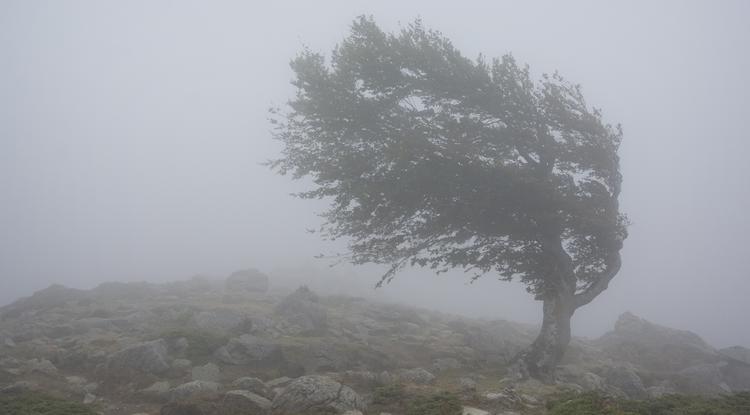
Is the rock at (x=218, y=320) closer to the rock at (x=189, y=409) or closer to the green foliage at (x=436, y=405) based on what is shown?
the rock at (x=189, y=409)

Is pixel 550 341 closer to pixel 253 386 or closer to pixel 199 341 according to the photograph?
pixel 253 386

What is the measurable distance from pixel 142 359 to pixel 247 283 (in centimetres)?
2909

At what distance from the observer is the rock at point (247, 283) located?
43.6m

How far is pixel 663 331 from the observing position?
35.8 m

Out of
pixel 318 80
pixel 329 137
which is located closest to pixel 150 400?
pixel 329 137

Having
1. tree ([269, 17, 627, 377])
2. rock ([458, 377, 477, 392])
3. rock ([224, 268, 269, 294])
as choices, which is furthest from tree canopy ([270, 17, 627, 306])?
rock ([224, 268, 269, 294])

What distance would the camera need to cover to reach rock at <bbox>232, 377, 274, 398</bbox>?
13.2 meters

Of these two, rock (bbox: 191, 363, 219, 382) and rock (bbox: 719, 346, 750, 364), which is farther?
rock (bbox: 719, 346, 750, 364)

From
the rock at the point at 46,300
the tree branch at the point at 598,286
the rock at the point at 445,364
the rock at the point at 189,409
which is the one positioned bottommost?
the rock at the point at 46,300

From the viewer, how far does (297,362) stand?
17.7 metres

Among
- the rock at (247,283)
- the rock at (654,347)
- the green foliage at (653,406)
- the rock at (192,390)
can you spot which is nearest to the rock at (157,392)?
the rock at (192,390)

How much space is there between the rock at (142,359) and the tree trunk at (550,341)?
1433 centimetres

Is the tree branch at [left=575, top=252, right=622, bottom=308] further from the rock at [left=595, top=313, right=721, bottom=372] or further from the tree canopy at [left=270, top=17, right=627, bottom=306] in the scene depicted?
the rock at [left=595, top=313, right=721, bottom=372]

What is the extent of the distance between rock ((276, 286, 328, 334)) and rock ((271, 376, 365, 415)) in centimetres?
1260
